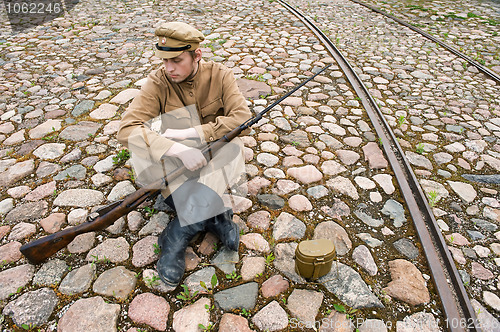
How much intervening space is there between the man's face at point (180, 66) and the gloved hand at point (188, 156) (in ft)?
1.88

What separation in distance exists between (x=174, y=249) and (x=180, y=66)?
4.61 feet

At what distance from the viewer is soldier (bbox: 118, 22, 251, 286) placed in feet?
8.45

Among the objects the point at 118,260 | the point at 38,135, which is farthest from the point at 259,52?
the point at 118,260

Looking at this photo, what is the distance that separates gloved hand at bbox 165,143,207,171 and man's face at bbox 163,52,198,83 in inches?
22.5

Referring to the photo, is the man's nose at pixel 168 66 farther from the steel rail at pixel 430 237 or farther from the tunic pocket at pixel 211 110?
the steel rail at pixel 430 237

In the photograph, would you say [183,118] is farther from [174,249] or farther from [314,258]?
[314,258]

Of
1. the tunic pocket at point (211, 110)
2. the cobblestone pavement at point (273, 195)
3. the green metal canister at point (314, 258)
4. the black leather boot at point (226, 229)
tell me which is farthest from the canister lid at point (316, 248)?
the tunic pocket at point (211, 110)

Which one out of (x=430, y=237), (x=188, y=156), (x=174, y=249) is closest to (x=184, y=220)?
(x=174, y=249)

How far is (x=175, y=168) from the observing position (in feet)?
8.82

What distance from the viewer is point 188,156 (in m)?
2.54

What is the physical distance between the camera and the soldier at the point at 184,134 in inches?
101

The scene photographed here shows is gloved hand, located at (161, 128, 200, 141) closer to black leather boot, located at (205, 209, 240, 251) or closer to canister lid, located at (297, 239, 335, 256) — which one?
black leather boot, located at (205, 209, 240, 251)

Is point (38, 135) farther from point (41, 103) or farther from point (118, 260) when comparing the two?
point (118, 260)

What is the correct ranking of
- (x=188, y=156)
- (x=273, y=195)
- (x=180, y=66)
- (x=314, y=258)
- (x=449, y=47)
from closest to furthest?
A: (x=314, y=258)
(x=188, y=156)
(x=180, y=66)
(x=273, y=195)
(x=449, y=47)
